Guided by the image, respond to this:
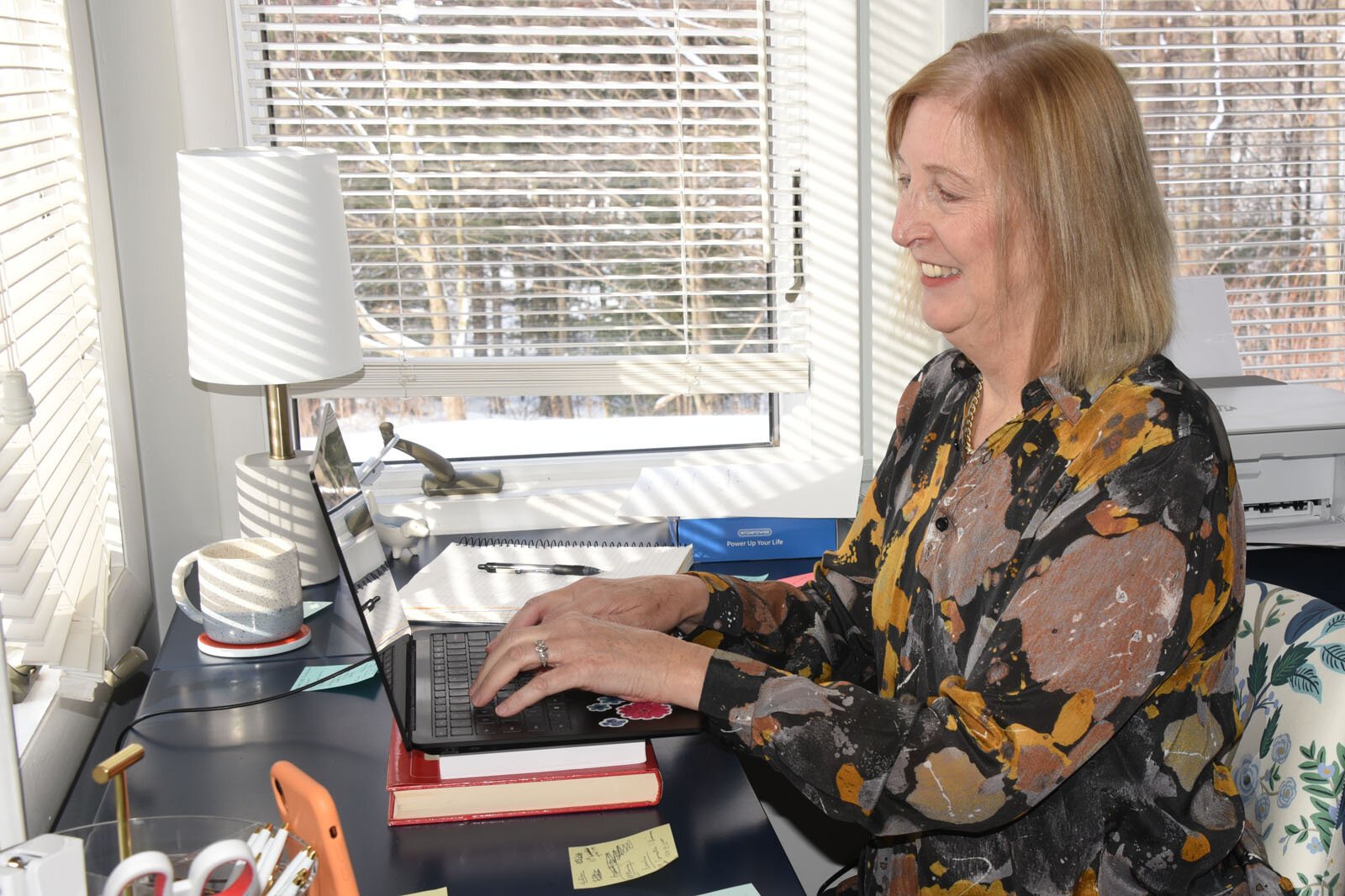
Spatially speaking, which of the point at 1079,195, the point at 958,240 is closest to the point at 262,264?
the point at 958,240

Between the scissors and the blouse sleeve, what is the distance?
1.61 feet

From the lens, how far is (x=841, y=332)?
7.57 ft

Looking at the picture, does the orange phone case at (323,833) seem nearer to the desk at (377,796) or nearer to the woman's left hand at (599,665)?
the desk at (377,796)

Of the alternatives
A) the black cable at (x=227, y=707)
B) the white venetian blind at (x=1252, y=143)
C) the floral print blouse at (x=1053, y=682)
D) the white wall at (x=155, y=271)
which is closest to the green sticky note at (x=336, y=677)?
the black cable at (x=227, y=707)

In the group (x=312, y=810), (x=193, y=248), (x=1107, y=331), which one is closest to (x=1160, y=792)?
(x=1107, y=331)

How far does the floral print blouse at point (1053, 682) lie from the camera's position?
102 centimetres

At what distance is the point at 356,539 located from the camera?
1.41m

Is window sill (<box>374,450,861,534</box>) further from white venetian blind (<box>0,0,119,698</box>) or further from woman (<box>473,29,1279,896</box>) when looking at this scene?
woman (<box>473,29,1279,896</box>)

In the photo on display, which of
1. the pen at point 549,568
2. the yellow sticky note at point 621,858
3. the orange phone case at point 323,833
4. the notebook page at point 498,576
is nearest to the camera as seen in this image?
the orange phone case at point 323,833

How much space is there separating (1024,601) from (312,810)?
23.8 inches

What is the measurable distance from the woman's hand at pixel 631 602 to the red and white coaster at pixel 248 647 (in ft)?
1.25

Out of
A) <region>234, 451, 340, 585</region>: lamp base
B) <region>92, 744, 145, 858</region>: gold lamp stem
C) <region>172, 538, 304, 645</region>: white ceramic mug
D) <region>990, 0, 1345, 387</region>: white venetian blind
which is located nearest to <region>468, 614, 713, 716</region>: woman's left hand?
<region>92, 744, 145, 858</region>: gold lamp stem

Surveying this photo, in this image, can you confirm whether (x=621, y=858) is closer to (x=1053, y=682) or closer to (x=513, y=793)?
(x=513, y=793)

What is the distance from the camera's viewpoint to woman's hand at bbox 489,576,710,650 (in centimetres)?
134
